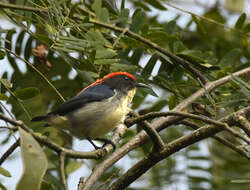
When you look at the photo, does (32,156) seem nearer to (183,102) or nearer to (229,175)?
(183,102)

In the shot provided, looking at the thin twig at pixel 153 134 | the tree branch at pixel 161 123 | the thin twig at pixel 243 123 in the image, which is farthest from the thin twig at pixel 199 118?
the tree branch at pixel 161 123

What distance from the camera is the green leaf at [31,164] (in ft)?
5.23

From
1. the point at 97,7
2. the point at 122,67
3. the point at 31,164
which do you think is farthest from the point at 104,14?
the point at 31,164

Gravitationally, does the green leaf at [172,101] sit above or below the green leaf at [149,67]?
below

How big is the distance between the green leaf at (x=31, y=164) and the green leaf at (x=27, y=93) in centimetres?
125

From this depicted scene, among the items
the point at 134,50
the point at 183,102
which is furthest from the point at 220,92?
the point at 134,50

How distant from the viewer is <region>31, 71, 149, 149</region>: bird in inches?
133

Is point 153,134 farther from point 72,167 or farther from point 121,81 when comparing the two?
point 72,167

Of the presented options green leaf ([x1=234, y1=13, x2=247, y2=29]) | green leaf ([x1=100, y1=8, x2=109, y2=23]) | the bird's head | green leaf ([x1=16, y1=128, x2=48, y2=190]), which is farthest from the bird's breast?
green leaf ([x1=16, y1=128, x2=48, y2=190])

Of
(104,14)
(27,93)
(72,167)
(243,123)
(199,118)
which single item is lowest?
(72,167)

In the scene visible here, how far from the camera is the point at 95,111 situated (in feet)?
11.5

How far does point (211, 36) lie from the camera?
5512 mm

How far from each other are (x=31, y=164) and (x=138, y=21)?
7.90 ft

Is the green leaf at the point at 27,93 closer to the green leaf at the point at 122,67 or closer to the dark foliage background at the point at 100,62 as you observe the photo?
the dark foliage background at the point at 100,62
